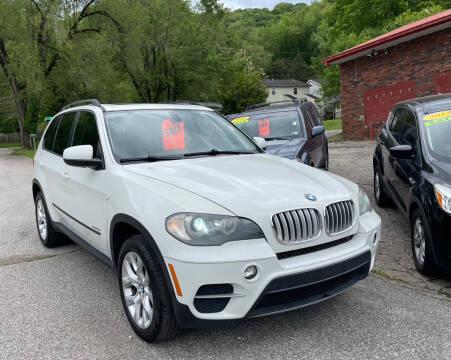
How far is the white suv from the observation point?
279 cm

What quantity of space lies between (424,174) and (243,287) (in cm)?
265

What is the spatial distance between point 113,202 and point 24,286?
1.75 m

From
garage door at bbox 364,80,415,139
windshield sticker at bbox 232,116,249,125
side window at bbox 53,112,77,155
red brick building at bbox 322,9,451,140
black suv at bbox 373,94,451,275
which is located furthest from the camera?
garage door at bbox 364,80,415,139

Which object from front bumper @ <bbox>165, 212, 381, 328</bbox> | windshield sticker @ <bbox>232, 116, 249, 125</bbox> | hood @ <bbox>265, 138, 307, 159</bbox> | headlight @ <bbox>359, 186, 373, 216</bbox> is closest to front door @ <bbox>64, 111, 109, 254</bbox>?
front bumper @ <bbox>165, 212, 381, 328</bbox>

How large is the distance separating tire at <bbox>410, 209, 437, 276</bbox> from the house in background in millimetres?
78331

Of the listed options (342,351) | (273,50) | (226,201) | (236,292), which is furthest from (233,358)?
(273,50)

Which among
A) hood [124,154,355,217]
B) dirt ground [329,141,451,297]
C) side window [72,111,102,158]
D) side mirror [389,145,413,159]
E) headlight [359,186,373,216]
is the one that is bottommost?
dirt ground [329,141,451,297]

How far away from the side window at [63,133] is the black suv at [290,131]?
10.4ft

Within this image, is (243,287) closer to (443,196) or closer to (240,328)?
(240,328)

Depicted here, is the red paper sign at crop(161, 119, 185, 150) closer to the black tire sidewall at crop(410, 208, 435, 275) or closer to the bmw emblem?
the bmw emblem

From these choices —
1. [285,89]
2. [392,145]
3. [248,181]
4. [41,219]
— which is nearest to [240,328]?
[248,181]

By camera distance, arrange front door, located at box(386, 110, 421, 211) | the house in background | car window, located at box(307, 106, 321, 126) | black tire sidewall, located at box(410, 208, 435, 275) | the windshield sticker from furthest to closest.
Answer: the house in background
car window, located at box(307, 106, 321, 126)
the windshield sticker
front door, located at box(386, 110, 421, 211)
black tire sidewall, located at box(410, 208, 435, 275)

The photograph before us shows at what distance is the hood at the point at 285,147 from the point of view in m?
6.93

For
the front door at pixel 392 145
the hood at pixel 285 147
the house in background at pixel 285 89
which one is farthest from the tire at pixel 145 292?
the house in background at pixel 285 89
